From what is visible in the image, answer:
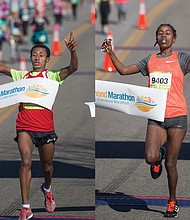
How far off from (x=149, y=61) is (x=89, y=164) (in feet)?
10.4

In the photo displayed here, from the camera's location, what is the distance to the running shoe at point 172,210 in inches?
346

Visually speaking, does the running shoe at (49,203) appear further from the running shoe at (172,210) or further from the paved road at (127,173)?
the running shoe at (172,210)

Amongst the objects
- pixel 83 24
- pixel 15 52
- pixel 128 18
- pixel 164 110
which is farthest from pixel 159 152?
pixel 83 24

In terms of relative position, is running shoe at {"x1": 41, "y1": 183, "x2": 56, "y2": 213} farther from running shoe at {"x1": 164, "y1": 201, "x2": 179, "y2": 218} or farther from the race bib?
the race bib

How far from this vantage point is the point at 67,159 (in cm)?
1215

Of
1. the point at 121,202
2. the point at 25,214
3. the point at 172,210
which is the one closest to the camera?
the point at 25,214

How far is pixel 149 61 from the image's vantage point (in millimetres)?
8977

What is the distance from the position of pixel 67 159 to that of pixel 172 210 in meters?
3.53

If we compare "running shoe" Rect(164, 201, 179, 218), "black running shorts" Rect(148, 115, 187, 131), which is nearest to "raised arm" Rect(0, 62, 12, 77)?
A: "black running shorts" Rect(148, 115, 187, 131)

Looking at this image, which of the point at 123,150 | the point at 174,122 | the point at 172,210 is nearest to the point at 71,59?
the point at 174,122

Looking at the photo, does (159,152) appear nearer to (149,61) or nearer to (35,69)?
(149,61)

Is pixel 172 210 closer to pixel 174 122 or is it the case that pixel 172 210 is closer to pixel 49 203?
pixel 174 122

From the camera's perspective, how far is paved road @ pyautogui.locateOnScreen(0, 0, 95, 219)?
30.8ft

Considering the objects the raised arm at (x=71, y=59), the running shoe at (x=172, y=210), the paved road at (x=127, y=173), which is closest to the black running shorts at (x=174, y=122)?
the running shoe at (x=172, y=210)
